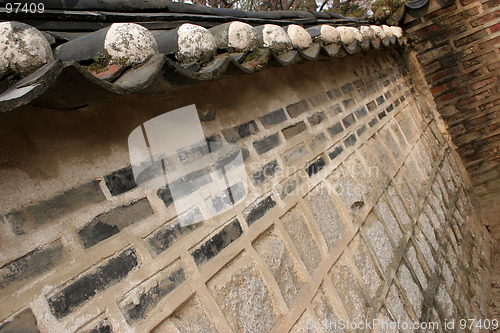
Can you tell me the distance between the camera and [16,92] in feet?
2.44

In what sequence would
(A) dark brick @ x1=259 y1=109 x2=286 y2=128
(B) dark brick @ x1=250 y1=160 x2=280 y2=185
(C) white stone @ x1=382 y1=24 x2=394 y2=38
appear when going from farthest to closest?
(C) white stone @ x1=382 y1=24 x2=394 y2=38 → (A) dark brick @ x1=259 y1=109 x2=286 y2=128 → (B) dark brick @ x1=250 y1=160 x2=280 y2=185

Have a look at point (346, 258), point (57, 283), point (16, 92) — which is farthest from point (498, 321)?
point (16, 92)

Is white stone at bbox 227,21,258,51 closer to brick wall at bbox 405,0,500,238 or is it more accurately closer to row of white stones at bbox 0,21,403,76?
row of white stones at bbox 0,21,403,76

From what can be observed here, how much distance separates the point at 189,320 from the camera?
1.08 meters

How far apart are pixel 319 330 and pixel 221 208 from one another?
602mm

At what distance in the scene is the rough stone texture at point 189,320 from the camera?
1.04 meters

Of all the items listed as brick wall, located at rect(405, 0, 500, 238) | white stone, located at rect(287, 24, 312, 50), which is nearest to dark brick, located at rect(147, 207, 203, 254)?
white stone, located at rect(287, 24, 312, 50)

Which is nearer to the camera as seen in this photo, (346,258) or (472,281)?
(346,258)

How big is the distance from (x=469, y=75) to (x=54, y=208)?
14.9 ft

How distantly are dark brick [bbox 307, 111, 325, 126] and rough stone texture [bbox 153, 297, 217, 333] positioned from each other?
3.80ft

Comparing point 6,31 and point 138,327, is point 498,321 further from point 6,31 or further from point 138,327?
point 6,31

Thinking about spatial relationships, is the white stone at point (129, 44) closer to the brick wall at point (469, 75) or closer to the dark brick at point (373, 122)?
the dark brick at point (373, 122)

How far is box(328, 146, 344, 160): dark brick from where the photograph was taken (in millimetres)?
1973

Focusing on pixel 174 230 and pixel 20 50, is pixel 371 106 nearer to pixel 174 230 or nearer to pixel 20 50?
pixel 174 230
